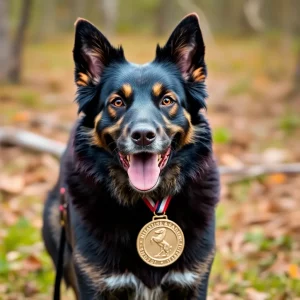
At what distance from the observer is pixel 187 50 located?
3.61 metres

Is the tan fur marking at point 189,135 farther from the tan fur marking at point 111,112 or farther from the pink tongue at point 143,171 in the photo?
the tan fur marking at point 111,112

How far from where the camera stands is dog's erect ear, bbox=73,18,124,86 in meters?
3.52

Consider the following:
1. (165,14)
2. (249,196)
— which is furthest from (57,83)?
(165,14)

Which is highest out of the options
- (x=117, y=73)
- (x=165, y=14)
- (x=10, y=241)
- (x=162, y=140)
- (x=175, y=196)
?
(x=165, y=14)

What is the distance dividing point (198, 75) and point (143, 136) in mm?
711

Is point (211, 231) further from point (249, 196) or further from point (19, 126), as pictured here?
point (19, 126)

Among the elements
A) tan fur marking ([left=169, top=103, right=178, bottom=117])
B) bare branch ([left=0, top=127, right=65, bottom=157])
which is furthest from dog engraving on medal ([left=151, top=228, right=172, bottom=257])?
bare branch ([left=0, top=127, right=65, bottom=157])

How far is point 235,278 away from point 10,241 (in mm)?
2032

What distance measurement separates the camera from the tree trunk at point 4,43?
498 inches

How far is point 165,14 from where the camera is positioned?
34656 mm

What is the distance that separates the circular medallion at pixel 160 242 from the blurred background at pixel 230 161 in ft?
3.99

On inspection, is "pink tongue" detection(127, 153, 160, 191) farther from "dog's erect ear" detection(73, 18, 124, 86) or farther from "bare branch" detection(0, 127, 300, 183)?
"bare branch" detection(0, 127, 300, 183)

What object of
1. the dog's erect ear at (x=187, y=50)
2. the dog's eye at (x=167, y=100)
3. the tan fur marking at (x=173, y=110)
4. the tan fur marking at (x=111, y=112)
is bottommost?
the tan fur marking at (x=111, y=112)

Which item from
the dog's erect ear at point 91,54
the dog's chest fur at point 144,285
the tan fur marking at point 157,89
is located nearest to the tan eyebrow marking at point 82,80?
the dog's erect ear at point 91,54
